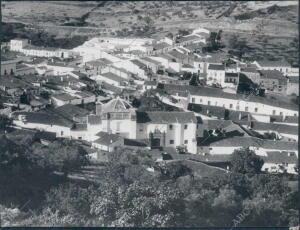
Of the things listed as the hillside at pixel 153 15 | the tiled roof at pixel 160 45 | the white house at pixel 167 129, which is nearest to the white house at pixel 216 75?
the tiled roof at pixel 160 45

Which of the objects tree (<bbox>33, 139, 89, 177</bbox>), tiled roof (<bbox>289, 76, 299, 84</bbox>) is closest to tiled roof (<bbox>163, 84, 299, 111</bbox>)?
tiled roof (<bbox>289, 76, 299, 84</bbox>)

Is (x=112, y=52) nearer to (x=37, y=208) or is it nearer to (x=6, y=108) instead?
(x=6, y=108)

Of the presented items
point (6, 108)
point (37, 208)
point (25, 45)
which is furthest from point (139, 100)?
point (25, 45)

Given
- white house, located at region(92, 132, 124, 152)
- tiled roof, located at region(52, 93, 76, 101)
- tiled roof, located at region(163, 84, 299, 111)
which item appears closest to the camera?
white house, located at region(92, 132, 124, 152)

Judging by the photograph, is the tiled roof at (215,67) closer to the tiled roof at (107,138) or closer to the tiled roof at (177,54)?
the tiled roof at (177,54)

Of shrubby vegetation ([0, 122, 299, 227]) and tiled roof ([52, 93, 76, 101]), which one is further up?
tiled roof ([52, 93, 76, 101])

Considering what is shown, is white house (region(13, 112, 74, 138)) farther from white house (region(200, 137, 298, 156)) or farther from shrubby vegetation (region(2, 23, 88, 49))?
shrubby vegetation (region(2, 23, 88, 49))
